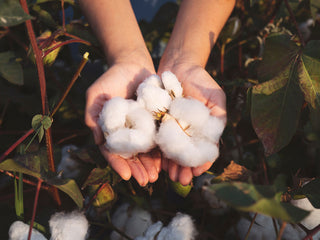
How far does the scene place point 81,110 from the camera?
127cm

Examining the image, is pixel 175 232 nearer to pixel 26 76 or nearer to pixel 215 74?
pixel 215 74

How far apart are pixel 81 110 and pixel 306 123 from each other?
98cm

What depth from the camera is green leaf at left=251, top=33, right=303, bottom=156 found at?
0.68 meters

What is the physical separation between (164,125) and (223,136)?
30cm

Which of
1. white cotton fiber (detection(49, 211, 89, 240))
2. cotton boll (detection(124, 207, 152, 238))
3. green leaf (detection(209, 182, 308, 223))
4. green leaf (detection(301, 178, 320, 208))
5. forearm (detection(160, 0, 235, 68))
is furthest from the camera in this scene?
forearm (detection(160, 0, 235, 68))

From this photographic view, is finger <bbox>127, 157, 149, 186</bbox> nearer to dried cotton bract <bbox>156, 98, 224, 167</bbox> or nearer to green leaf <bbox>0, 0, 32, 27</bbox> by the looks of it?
dried cotton bract <bbox>156, 98, 224, 167</bbox>

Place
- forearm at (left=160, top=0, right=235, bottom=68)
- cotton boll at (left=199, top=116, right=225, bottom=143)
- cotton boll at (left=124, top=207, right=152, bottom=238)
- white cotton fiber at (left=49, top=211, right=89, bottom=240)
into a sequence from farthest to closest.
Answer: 1. forearm at (left=160, top=0, right=235, bottom=68)
2. cotton boll at (left=124, top=207, right=152, bottom=238)
3. cotton boll at (left=199, top=116, right=225, bottom=143)
4. white cotton fiber at (left=49, top=211, right=89, bottom=240)

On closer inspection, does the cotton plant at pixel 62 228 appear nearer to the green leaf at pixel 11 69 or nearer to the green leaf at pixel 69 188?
the green leaf at pixel 69 188

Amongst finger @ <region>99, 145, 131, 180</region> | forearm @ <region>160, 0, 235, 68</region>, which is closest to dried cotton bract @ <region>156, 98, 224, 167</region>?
finger @ <region>99, 145, 131, 180</region>

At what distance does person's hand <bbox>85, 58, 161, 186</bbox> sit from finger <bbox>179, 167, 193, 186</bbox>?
0.28 feet

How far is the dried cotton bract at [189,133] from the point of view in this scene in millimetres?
823

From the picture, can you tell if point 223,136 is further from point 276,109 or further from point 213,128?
point 276,109

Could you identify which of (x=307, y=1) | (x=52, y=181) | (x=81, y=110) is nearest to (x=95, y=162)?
(x=52, y=181)

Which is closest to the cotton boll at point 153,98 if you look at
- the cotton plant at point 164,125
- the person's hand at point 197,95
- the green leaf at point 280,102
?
the cotton plant at point 164,125
